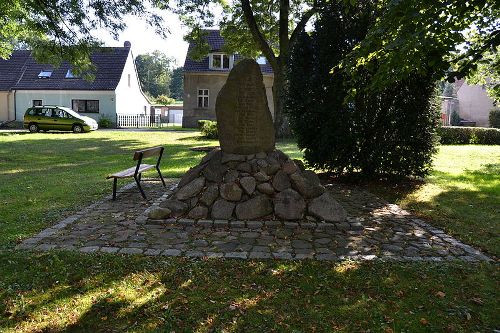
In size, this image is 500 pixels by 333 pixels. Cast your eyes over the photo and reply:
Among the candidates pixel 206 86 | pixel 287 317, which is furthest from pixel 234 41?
pixel 287 317

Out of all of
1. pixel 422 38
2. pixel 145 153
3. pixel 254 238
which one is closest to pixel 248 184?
pixel 254 238

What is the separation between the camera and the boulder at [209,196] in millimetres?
6465

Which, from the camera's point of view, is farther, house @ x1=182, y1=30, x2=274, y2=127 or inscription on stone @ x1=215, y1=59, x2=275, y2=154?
house @ x1=182, y1=30, x2=274, y2=127

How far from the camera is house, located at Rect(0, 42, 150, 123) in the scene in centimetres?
3531

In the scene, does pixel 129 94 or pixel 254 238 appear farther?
pixel 129 94

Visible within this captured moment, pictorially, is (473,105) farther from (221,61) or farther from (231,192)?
(231,192)

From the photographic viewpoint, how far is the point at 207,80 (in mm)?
35312

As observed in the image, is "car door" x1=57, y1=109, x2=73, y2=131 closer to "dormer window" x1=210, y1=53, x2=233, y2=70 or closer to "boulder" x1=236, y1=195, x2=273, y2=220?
"dormer window" x1=210, y1=53, x2=233, y2=70

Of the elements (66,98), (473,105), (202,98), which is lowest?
(66,98)

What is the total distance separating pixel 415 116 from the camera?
9.39 meters

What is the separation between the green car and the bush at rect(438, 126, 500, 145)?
78.7 ft

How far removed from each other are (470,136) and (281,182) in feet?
76.1

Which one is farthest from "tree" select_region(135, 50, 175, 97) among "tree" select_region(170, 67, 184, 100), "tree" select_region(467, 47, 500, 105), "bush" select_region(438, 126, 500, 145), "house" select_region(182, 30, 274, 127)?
"tree" select_region(467, 47, 500, 105)

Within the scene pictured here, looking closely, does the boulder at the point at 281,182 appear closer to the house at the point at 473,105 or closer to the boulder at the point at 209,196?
the boulder at the point at 209,196
